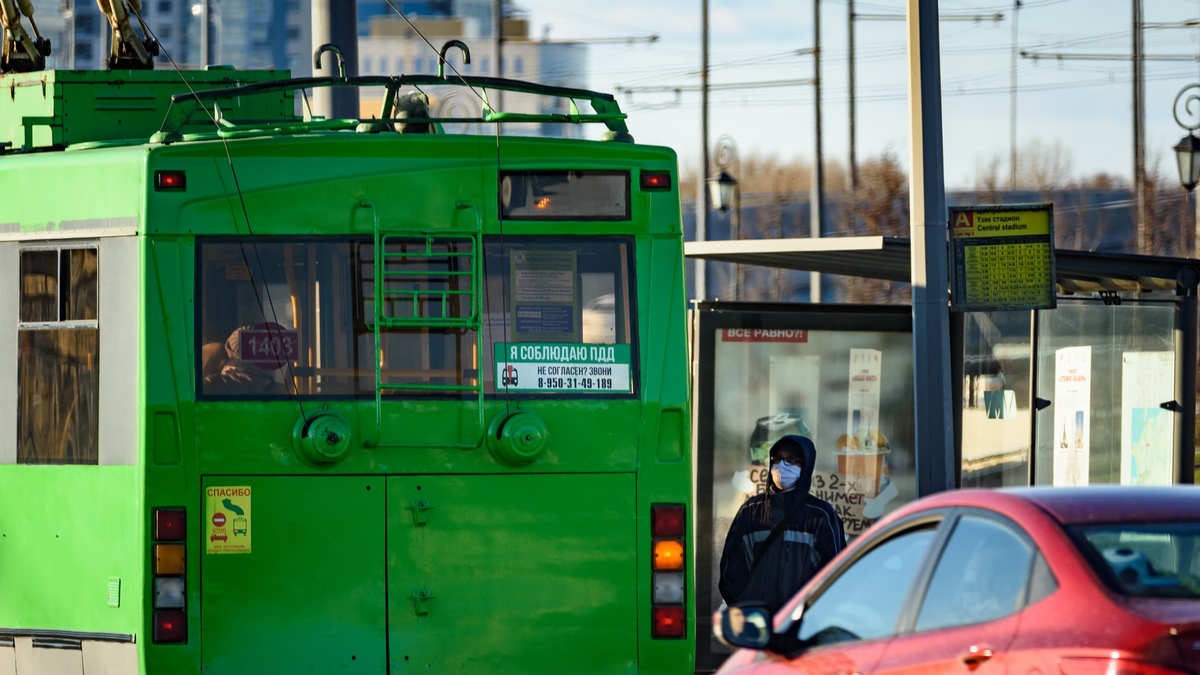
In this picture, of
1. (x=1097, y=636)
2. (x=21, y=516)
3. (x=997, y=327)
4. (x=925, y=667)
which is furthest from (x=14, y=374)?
(x=997, y=327)

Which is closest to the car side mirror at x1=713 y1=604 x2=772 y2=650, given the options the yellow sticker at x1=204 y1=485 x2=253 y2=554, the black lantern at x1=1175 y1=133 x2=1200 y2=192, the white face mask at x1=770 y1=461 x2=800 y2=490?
the yellow sticker at x1=204 y1=485 x2=253 y2=554

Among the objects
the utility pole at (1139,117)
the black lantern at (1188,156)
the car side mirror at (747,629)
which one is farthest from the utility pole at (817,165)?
the car side mirror at (747,629)

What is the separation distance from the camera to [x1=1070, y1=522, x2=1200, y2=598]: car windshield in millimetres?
3875

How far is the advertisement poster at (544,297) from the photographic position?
303 inches

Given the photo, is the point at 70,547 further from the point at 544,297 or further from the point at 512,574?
the point at 544,297

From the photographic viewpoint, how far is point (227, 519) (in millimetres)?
7492

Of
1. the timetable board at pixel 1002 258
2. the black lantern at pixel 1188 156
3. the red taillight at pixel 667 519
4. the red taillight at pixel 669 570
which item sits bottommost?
the red taillight at pixel 669 570

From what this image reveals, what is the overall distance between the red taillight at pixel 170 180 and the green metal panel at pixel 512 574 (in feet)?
5.08

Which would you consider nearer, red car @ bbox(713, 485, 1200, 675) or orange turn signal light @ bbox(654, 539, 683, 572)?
red car @ bbox(713, 485, 1200, 675)

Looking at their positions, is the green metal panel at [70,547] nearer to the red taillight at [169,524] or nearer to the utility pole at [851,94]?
the red taillight at [169,524]

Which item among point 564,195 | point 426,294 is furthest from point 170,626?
point 564,195

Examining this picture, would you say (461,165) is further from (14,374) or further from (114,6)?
(114,6)

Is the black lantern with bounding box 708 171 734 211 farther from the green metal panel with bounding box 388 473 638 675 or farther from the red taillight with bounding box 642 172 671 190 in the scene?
the green metal panel with bounding box 388 473 638 675

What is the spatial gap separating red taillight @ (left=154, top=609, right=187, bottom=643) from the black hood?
306 centimetres
